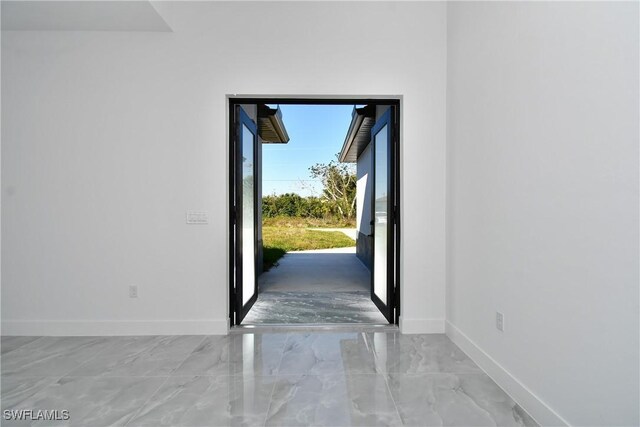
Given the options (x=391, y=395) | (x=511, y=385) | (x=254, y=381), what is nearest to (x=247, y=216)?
(x=254, y=381)

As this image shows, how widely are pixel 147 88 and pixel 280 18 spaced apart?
4.43ft

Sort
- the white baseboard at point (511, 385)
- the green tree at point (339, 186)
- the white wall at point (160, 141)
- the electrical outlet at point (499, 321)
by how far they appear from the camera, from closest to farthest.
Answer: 1. the white baseboard at point (511, 385)
2. the electrical outlet at point (499, 321)
3. the white wall at point (160, 141)
4. the green tree at point (339, 186)

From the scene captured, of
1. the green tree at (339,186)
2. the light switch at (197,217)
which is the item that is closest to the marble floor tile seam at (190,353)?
the light switch at (197,217)

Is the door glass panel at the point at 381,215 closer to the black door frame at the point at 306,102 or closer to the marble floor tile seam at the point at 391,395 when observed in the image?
the black door frame at the point at 306,102

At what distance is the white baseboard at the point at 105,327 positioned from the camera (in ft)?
10.2

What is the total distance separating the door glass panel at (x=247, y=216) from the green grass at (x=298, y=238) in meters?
6.99

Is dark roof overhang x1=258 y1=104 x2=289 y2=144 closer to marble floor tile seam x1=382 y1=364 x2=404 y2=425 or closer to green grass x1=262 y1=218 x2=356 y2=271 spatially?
marble floor tile seam x1=382 y1=364 x2=404 y2=425

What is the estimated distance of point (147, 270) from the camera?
3.13 meters

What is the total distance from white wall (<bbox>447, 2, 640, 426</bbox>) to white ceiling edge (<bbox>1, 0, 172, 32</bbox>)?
2.60m

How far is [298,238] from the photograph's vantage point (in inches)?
465

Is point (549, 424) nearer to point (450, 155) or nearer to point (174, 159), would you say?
point (450, 155)

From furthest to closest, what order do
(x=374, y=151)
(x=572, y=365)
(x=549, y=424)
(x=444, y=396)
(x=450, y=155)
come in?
(x=374, y=151)
(x=450, y=155)
(x=444, y=396)
(x=549, y=424)
(x=572, y=365)

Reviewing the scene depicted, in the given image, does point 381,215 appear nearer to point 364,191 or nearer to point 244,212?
point 244,212

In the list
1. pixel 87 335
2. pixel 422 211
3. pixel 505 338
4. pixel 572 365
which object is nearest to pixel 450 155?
pixel 422 211
